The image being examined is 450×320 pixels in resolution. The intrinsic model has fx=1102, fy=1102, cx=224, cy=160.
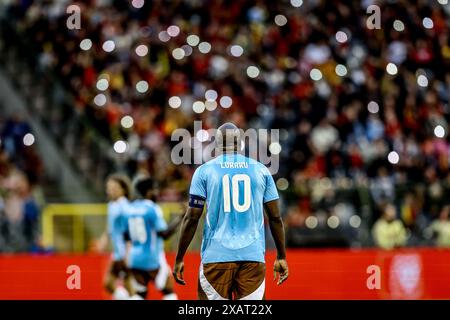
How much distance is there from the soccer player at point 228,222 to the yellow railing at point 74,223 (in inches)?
417

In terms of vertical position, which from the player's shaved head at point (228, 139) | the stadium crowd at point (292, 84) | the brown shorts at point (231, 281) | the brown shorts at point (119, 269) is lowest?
the brown shorts at point (119, 269)

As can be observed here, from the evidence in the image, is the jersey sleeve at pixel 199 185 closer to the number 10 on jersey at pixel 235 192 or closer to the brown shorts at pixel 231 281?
the number 10 on jersey at pixel 235 192

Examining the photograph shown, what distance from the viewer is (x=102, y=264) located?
18625mm

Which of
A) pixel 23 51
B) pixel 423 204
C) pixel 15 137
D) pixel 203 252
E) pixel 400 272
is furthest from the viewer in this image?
pixel 23 51

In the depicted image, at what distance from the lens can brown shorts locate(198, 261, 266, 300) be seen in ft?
32.4

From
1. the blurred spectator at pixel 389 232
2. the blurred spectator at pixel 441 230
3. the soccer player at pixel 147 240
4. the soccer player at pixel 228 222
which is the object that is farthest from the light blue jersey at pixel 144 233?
the blurred spectator at pixel 441 230

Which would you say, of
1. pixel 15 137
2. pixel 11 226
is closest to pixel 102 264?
pixel 11 226

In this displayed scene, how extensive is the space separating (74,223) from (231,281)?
37.0ft

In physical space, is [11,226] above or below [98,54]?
below

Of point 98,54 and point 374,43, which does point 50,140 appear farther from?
point 374,43

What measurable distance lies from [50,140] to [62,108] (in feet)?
2.58

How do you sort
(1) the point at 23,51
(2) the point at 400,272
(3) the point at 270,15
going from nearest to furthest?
(2) the point at 400,272 → (1) the point at 23,51 → (3) the point at 270,15

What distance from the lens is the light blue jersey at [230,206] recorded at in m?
9.94

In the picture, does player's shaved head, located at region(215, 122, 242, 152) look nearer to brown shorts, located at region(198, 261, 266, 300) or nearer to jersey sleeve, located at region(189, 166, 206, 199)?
jersey sleeve, located at region(189, 166, 206, 199)
